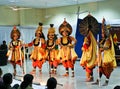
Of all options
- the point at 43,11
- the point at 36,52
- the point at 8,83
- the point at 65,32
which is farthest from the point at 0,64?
the point at 8,83

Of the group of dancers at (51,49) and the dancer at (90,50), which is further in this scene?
the group of dancers at (51,49)

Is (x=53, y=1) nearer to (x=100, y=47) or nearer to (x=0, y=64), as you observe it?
(x=0, y=64)

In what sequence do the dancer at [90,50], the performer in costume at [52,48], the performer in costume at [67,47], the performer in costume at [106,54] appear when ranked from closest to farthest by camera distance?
the performer in costume at [106,54], the dancer at [90,50], the performer in costume at [67,47], the performer in costume at [52,48]

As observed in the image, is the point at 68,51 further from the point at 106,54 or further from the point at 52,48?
the point at 106,54

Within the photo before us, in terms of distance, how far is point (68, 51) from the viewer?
28.6ft

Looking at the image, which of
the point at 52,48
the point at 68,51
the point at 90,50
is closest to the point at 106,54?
the point at 90,50

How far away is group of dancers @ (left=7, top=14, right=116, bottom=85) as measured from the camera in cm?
722

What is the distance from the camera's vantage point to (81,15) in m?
16.1

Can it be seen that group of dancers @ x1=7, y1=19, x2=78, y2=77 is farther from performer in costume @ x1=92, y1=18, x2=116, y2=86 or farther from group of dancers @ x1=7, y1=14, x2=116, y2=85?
performer in costume @ x1=92, y1=18, x2=116, y2=86

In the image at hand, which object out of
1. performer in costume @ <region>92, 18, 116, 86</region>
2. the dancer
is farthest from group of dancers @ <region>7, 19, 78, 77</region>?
performer in costume @ <region>92, 18, 116, 86</region>

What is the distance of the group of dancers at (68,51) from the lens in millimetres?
7219

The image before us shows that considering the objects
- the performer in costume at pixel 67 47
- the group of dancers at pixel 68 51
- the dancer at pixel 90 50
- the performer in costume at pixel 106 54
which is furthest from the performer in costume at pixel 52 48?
the performer in costume at pixel 106 54

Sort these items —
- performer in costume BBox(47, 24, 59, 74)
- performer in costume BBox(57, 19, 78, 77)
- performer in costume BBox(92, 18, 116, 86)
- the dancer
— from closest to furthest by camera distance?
performer in costume BBox(92, 18, 116, 86) < the dancer < performer in costume BBox(57, 19, 78, 77) < performer in costume BBox(47, 24, 59, 74)

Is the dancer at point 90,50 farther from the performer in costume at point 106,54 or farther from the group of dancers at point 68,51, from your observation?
the performer in costume at point 106,54
